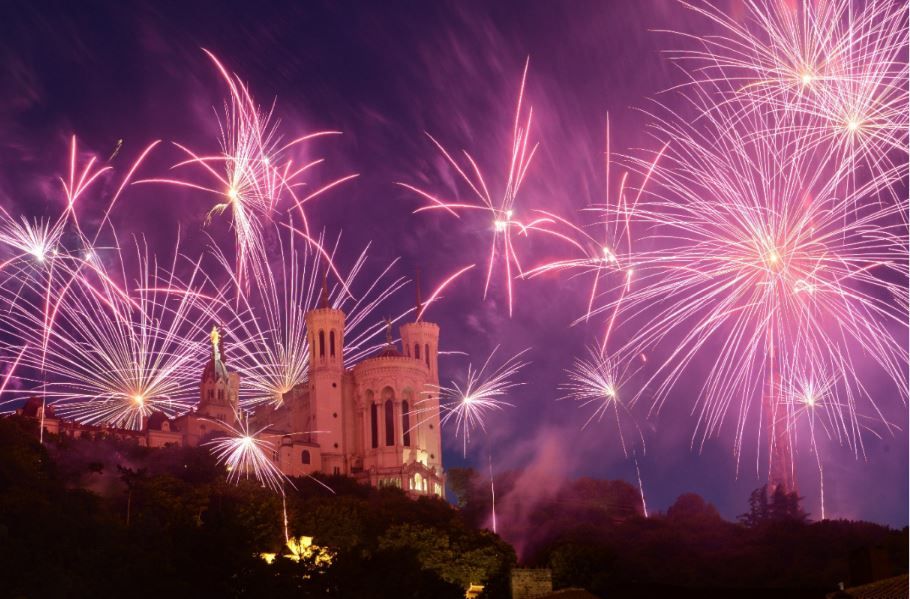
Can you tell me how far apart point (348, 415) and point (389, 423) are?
3.77 metres

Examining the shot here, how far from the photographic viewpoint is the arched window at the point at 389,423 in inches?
4675

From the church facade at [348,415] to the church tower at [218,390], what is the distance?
0.27 ft

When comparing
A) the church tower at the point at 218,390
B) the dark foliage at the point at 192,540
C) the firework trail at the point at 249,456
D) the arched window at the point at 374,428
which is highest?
the church tower at the point at 218,390

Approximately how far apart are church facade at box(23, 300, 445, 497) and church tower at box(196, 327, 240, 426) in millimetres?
83

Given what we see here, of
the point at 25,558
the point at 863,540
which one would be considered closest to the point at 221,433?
the point at 863,540

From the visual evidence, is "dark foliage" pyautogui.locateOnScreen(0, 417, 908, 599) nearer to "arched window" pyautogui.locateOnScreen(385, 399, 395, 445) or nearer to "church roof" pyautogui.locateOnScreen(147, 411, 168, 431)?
"church roof" pyautogui.locateOnScreen(147, 411, 168, 431)

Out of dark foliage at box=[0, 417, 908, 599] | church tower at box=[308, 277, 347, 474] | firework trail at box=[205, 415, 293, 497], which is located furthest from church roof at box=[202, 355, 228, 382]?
dark foliage at box=[0, 417, 908, 599]

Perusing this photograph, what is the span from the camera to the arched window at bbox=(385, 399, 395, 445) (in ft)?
→ 390

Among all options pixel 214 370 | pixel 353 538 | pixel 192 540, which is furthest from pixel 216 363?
pixel 192 540

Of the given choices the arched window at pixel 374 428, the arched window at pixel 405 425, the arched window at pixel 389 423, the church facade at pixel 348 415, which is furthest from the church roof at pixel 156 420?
the arched window at pixel 405 425

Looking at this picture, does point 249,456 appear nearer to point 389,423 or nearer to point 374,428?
point 374,428

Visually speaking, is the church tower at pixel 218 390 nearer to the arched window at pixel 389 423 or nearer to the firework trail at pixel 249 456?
the firework trail at pixel 249 456

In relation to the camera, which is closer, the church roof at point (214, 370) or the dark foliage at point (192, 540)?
the dark foliage at point (192, 540)

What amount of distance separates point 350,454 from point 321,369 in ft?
25.0
